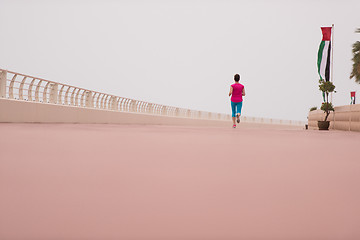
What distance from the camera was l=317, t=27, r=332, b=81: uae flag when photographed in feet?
60.0

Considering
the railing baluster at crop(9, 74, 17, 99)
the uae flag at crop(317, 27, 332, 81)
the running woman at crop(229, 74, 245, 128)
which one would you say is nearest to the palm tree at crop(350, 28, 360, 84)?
the uae flag at crop(317, 27, 332, 81)

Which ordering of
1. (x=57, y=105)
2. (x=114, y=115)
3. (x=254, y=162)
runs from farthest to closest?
(x=114, y=115) < (x=57, y=105) < (x=254, y=162)

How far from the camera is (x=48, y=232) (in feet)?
4.97

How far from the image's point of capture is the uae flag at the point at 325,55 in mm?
18281

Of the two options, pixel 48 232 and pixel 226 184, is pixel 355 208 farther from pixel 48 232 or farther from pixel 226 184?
pixel 48 232

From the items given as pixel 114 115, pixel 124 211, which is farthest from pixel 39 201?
pixel 114 115

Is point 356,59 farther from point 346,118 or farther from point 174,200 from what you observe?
point 174,200

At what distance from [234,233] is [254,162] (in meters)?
2.26

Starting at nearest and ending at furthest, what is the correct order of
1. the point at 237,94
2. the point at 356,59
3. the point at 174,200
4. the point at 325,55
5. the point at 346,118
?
the point at 174,200
the point at 237,94
the point at 346,118
the point at 325,55
the point at 356,59

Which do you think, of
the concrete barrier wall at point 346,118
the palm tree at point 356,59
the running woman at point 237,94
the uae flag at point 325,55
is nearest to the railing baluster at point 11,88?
the running woman at point 237,94

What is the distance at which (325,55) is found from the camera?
60.1ft

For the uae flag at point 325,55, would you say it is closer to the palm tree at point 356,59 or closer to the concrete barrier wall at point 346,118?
the concrete barrier wall at point 346,118

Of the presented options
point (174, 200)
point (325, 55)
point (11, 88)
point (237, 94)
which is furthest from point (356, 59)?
point (174, 200)

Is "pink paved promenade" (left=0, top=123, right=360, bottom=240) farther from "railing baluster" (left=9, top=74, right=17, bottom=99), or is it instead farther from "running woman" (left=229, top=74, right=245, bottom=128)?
"running woman" (left=229, top=74, right=245, bottom=128)
